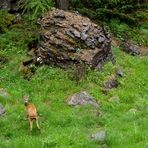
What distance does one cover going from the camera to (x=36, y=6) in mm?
20703

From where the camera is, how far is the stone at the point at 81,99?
1592 cm

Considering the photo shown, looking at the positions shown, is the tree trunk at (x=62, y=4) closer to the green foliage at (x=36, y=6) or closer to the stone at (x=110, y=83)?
the green foliage at (x=36, y=6)

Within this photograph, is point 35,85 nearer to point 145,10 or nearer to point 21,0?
point 21,0

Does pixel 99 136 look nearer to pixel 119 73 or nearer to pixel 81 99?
pixel 81 99

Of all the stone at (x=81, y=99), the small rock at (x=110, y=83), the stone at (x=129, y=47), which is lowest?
the stone at (x=129, y=47)

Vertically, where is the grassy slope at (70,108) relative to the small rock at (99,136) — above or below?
below

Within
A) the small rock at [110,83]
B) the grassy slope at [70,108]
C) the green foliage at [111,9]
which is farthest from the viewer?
the green foliage at [111,9]

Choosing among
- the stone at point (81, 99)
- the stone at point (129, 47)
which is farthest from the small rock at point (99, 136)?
the stone at point (129, 47)

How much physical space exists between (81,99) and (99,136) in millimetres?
2716

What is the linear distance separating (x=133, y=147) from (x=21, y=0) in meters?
11.9

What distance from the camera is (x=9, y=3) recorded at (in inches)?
915

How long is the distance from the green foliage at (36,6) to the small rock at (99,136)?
7975 mm

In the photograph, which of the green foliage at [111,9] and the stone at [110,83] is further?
the green foliage at [111,9]

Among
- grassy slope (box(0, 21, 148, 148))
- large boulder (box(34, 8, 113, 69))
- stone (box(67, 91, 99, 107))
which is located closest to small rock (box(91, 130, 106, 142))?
grassy slope (box(0, 21, 148, 148))
